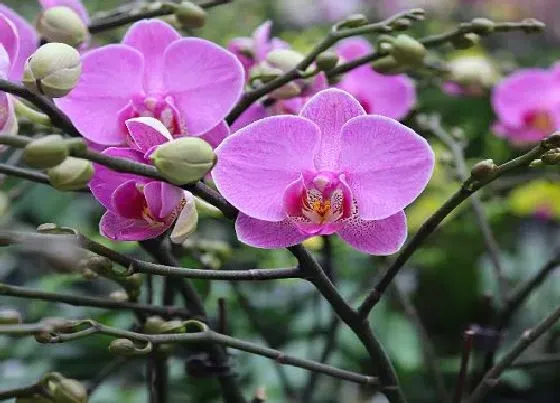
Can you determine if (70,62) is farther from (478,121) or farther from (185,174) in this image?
(478,121)

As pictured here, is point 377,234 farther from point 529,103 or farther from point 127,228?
point 529,103

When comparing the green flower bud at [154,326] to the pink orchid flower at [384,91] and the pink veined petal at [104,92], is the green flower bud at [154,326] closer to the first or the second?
the pink veined petal at [104,92]

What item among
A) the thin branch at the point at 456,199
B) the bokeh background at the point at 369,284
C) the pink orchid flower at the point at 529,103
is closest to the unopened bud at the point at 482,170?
the thin branch at the point at 456,199

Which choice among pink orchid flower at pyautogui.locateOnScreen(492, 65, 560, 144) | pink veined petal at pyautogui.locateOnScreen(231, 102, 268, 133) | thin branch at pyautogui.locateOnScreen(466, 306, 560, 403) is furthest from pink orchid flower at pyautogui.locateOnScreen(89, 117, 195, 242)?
pink orchid flower at pyautogui.locateOnScreen(492, 65, 560, 144)

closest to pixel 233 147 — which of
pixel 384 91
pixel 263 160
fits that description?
pixel 263 160

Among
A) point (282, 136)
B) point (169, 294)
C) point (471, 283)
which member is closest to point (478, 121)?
point (471, 283)

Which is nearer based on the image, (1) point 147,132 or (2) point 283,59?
(1) point 147,132

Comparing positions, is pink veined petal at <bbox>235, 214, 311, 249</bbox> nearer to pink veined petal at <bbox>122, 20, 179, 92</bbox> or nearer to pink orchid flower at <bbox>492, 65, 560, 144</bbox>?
pink veined petal at <bbox>122, 20, 179, 92</bbox>
